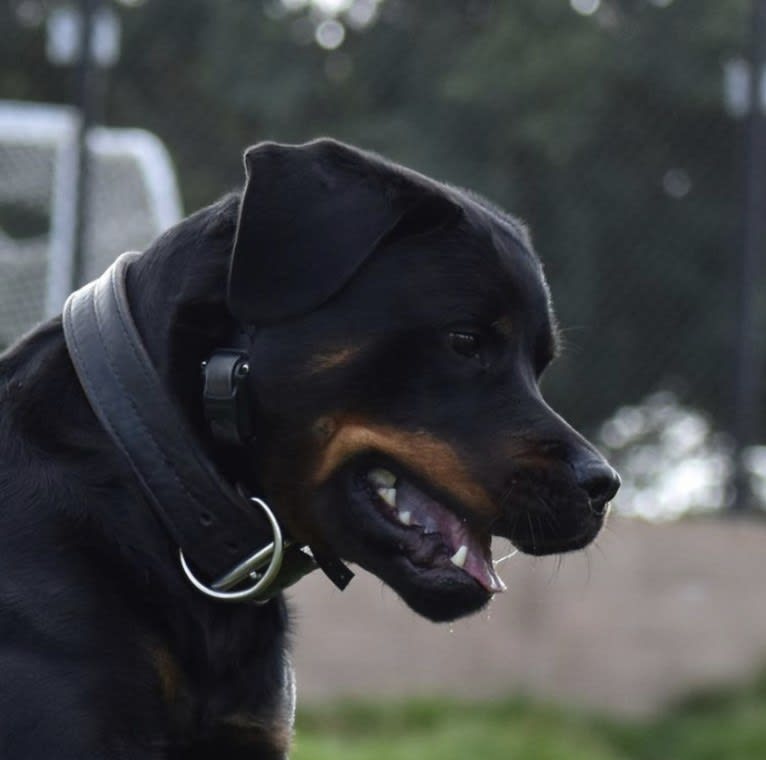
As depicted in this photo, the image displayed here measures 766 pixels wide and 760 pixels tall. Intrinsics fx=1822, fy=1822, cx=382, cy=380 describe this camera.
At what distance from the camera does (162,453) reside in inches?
124

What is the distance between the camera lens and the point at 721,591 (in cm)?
769

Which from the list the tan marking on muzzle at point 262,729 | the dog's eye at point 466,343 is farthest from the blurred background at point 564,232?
the dog's eye at point 466,343

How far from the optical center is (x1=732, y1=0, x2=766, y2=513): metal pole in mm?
7621

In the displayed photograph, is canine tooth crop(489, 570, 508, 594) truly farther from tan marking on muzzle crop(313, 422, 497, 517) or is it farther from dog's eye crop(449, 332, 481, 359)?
dog's eye crop(449, 332, 481, 359)

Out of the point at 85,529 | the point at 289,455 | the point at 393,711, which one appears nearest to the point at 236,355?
the point at 289,455

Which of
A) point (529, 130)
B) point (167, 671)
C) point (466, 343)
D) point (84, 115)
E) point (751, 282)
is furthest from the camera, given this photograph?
point (529, 130)

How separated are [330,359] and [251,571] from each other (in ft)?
1.30

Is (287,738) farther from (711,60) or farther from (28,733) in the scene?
(711,60)

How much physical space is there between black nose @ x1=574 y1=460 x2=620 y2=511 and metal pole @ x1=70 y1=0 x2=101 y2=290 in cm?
394

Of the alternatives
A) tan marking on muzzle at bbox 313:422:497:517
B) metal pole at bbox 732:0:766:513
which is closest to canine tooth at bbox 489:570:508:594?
tan marking on muzzle at bbox 313:422:497:517

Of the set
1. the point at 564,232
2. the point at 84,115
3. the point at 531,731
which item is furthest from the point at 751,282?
the point at 84,115

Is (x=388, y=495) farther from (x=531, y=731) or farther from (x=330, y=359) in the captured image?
(x=531, y=731)

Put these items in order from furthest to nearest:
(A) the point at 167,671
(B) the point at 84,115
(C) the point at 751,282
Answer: (C) the point at 751,282 → (B) the point at 84,115 → (A) the point at 167,671

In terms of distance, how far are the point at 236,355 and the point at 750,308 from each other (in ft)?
16.1
